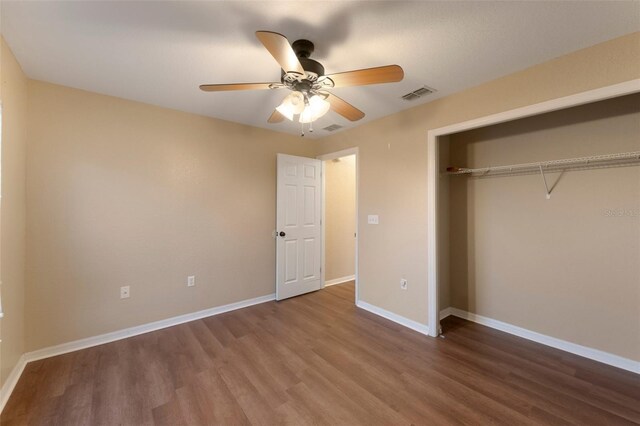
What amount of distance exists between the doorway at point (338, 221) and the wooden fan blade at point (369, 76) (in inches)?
104

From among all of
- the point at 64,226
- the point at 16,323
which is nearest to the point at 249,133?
the point at 64,226

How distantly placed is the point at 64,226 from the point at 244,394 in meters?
2.25

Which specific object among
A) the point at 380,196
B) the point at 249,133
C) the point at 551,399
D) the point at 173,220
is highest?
the point at 249,133

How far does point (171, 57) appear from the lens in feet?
6.50

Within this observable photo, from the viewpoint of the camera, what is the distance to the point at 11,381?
191 cm

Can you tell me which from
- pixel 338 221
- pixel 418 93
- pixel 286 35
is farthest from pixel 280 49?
pixel 338 221

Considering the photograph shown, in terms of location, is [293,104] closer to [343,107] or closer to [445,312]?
[343,107]

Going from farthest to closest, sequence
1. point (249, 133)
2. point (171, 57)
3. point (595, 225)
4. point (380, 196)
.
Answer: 1. point (249, 133)
2. point (380, 196)
3. point (595, 225)
4. point (171, 57)

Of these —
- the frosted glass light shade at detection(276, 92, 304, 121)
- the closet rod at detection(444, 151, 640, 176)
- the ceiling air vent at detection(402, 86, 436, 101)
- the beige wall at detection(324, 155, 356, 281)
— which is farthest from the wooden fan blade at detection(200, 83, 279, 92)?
the beige wall at detection(324, 155, 356, 281)

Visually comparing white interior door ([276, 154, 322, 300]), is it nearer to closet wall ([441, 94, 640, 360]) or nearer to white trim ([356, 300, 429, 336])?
white trim ([356, 300, 429, 336])

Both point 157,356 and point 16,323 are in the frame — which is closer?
point 16,323

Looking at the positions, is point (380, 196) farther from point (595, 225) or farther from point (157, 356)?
point (157, 356)

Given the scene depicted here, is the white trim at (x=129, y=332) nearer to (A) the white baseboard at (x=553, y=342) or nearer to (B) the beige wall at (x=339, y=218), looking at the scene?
(B) the beige wall at (x=339, y=218)

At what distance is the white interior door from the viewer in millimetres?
3779
